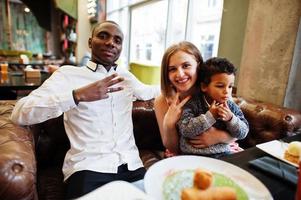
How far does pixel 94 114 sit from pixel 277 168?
1.02m

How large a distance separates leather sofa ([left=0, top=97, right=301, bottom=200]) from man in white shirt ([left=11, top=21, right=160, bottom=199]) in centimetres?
17

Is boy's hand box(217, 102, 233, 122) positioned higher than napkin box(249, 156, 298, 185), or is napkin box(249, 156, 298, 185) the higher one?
boy's hand box(217, 102, 233, 122)

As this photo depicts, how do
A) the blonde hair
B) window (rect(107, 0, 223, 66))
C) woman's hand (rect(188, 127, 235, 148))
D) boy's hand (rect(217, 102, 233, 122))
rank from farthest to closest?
window (rect(107, 0, 223, 66)), the blonde hair, woman's hand (rect(188, 127, 235, 148)), boy's hand (rect(217, 102, 233, 122))

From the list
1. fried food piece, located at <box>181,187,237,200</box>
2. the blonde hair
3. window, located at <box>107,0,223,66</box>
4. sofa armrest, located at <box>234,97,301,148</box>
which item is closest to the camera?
fried food piece, located at <box>181,187,237,200</box>

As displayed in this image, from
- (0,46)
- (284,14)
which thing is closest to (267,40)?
(284,14)

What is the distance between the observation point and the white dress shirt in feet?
3.83

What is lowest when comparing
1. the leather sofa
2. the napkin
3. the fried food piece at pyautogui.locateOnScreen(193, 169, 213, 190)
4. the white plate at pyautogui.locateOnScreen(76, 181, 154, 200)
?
the leather sofa

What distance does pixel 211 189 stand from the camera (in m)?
0.53

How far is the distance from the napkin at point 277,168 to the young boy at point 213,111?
0.25 m

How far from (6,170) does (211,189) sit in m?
0.68

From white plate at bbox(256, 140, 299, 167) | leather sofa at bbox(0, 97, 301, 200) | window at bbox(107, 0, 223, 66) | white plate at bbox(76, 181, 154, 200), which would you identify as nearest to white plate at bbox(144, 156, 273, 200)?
white plate at bbox(76, 181, 154, 200)

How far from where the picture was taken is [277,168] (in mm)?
795

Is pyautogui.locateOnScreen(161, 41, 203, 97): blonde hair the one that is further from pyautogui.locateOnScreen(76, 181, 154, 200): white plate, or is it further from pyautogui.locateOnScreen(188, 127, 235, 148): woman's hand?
pyautogui.locateOnScreen(76, 181, 154, 200): white plate

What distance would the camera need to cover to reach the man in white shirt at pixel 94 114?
3.82 ft
